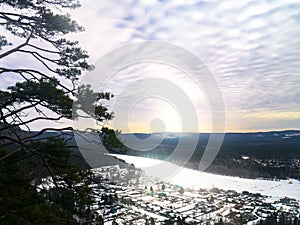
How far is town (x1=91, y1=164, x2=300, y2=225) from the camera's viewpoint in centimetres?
2561

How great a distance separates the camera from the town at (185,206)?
25.6 m

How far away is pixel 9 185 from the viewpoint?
4.21 m

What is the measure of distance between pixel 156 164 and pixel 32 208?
47642 millimetres

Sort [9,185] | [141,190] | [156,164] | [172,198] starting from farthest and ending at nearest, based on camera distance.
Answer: [156,164], [141,190], [172,198], [9,185]

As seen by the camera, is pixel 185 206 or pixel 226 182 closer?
pixel 185 206

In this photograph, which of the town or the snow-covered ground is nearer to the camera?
the town

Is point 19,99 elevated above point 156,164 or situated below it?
above

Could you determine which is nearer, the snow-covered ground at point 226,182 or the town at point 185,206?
the town at point 185,206

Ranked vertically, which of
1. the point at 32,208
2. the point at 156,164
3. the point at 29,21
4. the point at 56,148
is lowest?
the point at 156,164

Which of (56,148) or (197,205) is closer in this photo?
(56,148)

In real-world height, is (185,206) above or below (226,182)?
above

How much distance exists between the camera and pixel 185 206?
34.0 meters

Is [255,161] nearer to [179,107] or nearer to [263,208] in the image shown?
[263,208]

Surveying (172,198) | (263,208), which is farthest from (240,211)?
(172,198)
